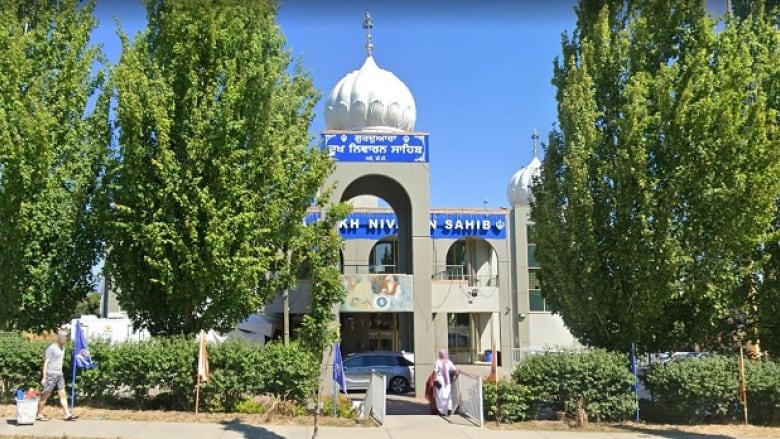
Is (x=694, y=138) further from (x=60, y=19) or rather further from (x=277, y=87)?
(x=60, y=19)

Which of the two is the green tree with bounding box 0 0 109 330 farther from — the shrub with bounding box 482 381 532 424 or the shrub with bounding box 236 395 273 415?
the shrub with bounding box 482 381 532 424

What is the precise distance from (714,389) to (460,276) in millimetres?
23171

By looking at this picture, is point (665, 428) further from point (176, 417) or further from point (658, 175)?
point (176, 417)

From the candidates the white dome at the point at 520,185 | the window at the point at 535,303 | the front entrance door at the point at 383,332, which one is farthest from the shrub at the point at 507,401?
the white dome at the point at 520,185

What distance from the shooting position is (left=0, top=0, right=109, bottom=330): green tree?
46.4 feet

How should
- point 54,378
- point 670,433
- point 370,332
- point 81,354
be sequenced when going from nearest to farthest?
1. point 54,378
2. point 670,433
3. point 81,354
4. point 370,332

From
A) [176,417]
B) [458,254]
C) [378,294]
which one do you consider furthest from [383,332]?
[176,417]

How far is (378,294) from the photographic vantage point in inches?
909

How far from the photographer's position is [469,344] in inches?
1670

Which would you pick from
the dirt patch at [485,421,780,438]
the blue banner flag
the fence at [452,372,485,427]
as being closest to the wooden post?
the dirt patch at [485,421,780,438]

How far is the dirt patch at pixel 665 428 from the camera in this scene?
502 inches

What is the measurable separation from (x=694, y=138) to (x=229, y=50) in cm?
937

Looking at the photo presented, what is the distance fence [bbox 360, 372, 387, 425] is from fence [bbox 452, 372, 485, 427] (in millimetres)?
1678

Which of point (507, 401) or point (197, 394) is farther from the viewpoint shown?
point (507, 401)
